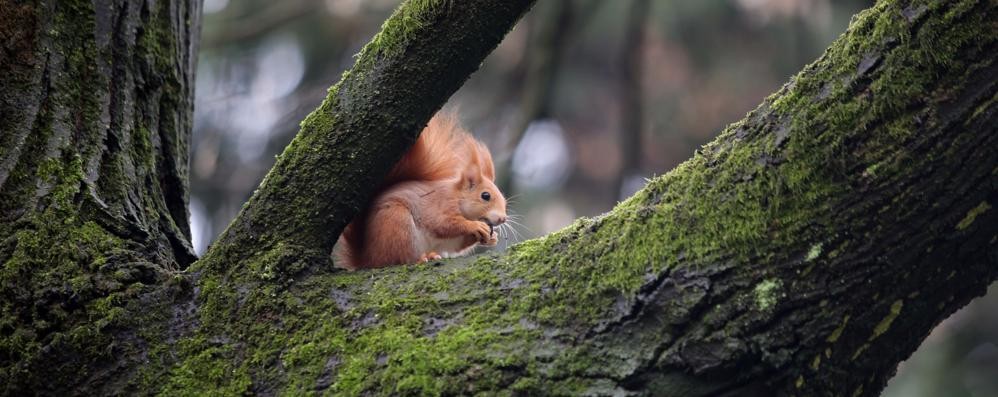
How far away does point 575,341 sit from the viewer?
130 cm

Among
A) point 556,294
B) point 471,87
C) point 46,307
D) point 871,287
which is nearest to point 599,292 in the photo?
Answer: point 556,294

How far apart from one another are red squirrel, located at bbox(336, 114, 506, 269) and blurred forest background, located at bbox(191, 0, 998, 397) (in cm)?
163

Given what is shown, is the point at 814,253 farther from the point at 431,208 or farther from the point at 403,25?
the point at 431,208

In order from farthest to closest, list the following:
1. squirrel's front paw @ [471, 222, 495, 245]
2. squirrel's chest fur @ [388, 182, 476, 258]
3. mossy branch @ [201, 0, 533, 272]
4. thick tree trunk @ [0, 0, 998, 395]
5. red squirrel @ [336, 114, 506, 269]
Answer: squirrel's front paw @ [471, 222, 495, 245] < squirrel's chest fur @ [388, 182, 476, 258] < red squirrel @ [336, 114, 506, 269] < mossy branch @ [201, 0, 533, 272] < thick tree trunk @ [0, 0, 998, 395]

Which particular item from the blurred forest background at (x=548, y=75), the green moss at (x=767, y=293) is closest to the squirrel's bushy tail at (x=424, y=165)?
the green moss at (x=767, y=293)

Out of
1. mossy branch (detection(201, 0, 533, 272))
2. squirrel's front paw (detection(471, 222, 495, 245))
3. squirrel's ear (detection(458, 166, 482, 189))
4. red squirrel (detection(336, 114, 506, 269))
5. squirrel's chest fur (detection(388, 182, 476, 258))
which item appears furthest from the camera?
squirrel's ear (detection(458, 166, 482, 189))

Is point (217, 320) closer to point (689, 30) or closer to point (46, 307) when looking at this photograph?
point (46, 307)

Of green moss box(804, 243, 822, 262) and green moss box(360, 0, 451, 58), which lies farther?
green moss box(360, 0, 451, 58)

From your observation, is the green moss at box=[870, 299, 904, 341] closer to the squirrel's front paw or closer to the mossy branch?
the mossy branch

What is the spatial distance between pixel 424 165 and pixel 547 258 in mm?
1222

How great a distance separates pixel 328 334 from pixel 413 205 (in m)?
1.04

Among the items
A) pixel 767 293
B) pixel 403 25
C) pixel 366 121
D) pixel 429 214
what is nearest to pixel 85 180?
pixel 366 121

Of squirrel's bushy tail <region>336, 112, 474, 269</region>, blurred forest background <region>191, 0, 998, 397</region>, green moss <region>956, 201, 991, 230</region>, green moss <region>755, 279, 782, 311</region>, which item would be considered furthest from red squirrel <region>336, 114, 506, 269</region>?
blurred forest background <region>191, 0, 998, 397</region>

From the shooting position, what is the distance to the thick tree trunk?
4.09 ft
